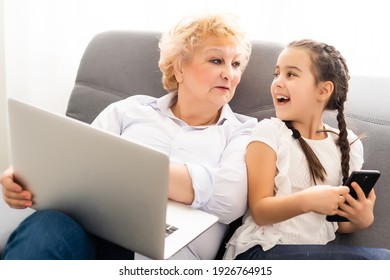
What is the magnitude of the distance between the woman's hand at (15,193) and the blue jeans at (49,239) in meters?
0.05

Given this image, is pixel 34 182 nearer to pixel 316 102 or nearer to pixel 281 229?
pixel 281 229

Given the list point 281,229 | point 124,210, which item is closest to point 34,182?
point 124,210

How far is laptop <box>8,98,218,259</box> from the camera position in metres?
0.77

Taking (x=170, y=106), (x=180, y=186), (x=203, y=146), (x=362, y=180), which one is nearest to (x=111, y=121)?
(x=170, y=106)

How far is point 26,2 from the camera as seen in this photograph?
198cm

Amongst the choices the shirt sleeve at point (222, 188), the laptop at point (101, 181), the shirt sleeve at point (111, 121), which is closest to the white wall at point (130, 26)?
the shirt sleeve at point (111, 121)

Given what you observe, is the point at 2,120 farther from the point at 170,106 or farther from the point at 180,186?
the point at 180,186

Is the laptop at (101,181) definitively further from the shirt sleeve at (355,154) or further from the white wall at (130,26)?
the white wall at (130,26)

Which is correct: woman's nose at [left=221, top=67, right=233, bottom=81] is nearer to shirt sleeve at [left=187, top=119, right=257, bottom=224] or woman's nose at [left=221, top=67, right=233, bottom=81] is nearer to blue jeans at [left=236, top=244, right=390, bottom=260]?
shirt sleeve at [left=187, top=119, right=257, bottom=224]

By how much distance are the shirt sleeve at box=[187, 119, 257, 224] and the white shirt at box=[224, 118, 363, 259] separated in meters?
0.06

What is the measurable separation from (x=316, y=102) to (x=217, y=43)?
0.32 meters

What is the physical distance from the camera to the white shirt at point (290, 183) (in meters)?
1.12

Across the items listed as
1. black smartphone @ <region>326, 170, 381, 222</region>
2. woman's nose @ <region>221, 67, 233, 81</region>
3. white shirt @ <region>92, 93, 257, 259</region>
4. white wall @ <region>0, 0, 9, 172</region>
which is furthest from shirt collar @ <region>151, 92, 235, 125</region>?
white wall @ <region>0, 0, 9, 172</region>

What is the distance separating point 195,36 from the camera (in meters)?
1.29
